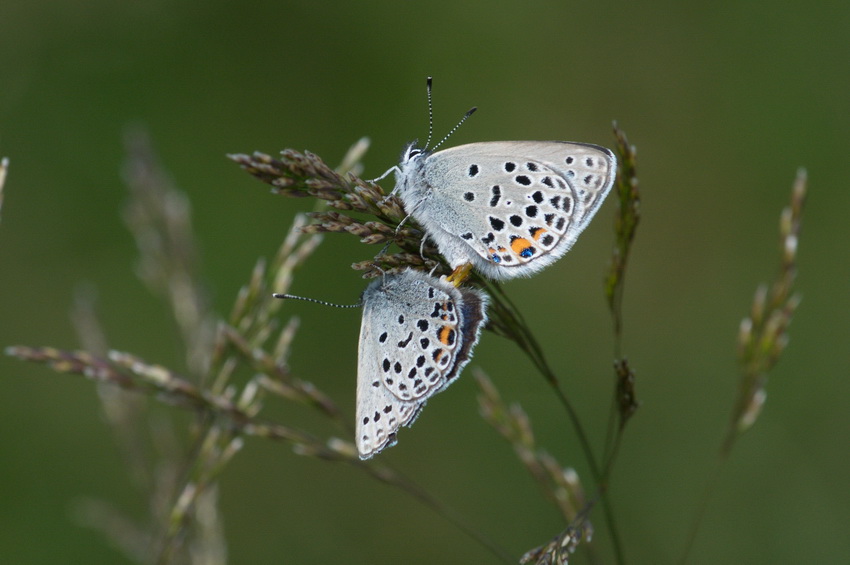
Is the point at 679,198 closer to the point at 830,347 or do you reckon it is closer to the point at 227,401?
the point at 830,347

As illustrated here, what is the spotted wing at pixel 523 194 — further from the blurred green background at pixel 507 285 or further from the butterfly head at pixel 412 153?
the blurred green background at pixel 507 285

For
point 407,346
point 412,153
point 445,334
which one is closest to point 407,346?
point 407,346

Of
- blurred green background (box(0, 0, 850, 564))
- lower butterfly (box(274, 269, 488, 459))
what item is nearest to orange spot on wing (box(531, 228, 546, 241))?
lower butterfly (box(274, 269, 488, 459))

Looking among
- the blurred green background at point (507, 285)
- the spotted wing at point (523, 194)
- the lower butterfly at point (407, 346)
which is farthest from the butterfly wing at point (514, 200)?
the blurred green background at point (507, 285)

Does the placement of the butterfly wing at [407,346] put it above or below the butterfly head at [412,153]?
below

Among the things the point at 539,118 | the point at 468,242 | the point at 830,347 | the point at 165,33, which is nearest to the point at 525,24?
the point at 539,118

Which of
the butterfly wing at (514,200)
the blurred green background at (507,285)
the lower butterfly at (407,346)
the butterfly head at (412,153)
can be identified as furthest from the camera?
the blurred green background at (507,285)

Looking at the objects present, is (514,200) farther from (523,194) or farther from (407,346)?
(407,346)

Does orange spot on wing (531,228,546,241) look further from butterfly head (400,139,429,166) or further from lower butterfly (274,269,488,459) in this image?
butterfly head (400,139,429,166)
